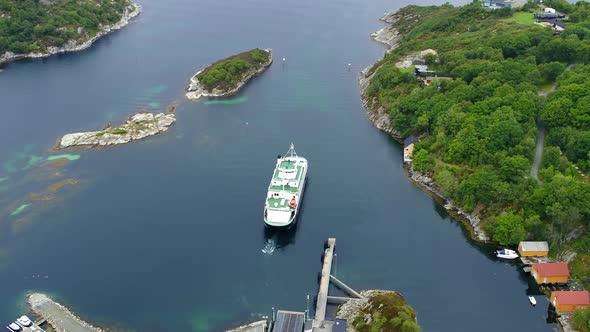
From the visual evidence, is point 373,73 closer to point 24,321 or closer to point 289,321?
point 289,321

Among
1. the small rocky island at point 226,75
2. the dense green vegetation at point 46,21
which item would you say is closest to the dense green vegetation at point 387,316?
the small rocky island at point 226,75

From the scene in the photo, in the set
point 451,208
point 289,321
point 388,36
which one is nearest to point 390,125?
point 451,208

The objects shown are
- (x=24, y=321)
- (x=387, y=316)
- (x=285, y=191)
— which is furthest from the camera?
(x=285, y=191)

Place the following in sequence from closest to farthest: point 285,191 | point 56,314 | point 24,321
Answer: point 24,321
point 56,314
point 285,191

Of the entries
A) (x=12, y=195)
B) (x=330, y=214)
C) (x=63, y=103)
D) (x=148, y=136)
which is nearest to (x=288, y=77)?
(x=148, y=136)

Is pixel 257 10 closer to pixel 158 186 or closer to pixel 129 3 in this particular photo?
pixel 129 3

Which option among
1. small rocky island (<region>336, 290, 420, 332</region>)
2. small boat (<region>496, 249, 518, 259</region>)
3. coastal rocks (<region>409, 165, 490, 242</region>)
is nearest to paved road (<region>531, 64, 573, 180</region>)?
coastal rocks (<region>409, 165, 490, 242</region>)
